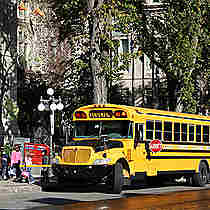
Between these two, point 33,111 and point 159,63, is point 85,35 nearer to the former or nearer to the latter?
point 159,63

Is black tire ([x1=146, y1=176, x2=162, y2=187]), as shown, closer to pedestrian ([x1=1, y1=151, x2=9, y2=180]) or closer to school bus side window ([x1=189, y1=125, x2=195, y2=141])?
school bus side window ([x1=189, y1=125, x2=195, y2=141])

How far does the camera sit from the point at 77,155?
2047 cm

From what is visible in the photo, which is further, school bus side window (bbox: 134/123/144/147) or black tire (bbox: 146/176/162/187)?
black tire (bbox: 146/176/162/187)

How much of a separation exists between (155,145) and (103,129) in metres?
2.04

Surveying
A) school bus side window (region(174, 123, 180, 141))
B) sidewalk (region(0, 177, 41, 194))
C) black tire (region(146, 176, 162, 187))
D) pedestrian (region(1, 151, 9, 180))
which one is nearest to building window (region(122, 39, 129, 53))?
black tire (region(146, 176, 162, 187))

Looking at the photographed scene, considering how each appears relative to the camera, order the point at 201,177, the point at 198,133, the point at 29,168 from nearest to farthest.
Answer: the point at 29,168 → the point at 201,177 → the point at 198,133

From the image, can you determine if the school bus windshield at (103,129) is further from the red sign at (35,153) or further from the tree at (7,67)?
the tree at (7,67)

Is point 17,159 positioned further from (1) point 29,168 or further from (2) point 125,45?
(2) point 125,45

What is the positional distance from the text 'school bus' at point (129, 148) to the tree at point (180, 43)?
5.97 m

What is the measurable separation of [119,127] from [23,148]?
5.31m

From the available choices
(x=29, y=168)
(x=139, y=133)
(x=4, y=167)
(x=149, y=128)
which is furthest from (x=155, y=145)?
(x=4, y=167)

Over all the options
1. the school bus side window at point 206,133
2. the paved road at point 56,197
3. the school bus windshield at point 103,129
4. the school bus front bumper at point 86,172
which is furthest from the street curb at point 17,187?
the school bus side window at point 206,133

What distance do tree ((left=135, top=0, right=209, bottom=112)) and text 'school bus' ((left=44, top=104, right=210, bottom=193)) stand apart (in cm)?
597

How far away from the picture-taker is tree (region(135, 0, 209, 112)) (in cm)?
3125
